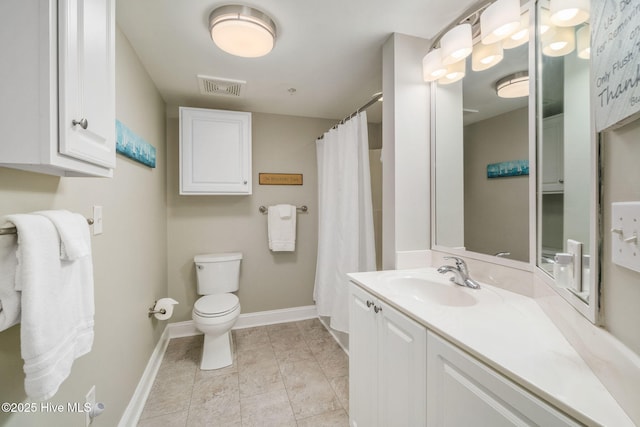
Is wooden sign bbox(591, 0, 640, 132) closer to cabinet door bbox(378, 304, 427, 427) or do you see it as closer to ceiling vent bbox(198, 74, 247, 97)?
cabinet door bbox(378, 304, 427, 427)

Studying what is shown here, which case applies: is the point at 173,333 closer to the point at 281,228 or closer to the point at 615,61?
the point at 281,228

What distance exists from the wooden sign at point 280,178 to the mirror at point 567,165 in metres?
2.10

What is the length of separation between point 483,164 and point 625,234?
967mm

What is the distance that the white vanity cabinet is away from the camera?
2.81 ft

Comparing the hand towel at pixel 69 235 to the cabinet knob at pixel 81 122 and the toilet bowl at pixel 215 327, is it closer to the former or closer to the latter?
the cabinet knob at pixel 81 122

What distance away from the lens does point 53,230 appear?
0.70 meters

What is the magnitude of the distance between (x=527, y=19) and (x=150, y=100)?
237 cm

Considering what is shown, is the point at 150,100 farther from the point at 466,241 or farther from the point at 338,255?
the point at 466,241

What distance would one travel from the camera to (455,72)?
1.44 meters

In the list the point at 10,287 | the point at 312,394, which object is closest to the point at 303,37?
the point at 10,287

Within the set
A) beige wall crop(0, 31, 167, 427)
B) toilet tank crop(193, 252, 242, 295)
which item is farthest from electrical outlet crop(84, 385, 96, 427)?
toilet tank crop(193, 252, 242, 295)

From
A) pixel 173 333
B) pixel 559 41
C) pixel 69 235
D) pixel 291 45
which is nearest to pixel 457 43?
pixel 559 41

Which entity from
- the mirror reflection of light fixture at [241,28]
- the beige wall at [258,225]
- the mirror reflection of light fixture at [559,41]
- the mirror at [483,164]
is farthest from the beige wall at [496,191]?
the beige wall at [258,225]

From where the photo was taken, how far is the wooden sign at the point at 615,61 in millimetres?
447
